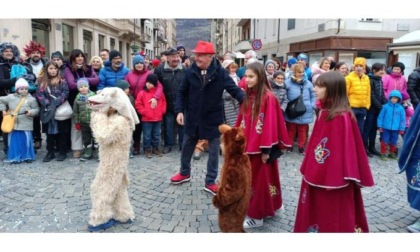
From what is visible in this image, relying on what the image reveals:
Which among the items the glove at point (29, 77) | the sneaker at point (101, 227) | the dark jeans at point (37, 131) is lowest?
the sneaker at point (101, 227)

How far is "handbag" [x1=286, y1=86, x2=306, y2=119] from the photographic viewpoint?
648 centimetres

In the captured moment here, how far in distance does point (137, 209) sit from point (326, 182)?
233 cm

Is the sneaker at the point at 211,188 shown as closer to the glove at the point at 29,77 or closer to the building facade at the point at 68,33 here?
the glove at the point at 29,77

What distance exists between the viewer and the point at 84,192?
452cm

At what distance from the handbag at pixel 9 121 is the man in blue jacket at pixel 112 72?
142 centimetres

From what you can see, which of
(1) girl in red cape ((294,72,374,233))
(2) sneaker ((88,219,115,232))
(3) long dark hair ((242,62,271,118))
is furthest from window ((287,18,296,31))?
(2) sneaker ((88,219,115,232))

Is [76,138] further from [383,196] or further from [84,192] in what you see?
[383,196]

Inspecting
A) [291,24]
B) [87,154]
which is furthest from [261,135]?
[291,24]

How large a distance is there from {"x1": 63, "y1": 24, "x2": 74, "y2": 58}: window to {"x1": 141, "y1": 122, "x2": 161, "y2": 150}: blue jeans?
14458 mm

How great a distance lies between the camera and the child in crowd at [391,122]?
638 centimetres

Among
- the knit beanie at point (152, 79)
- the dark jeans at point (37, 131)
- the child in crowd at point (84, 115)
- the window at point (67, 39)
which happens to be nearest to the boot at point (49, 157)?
the child in crowd at point (84, 115)

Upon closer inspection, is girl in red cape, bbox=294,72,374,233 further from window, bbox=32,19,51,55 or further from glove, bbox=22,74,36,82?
window, bbox=32,19,51,55

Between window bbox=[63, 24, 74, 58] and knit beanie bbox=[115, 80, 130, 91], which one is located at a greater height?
window bbox=[63, 24, 74, 58]

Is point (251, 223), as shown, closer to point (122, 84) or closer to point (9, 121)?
point (122, 84)
